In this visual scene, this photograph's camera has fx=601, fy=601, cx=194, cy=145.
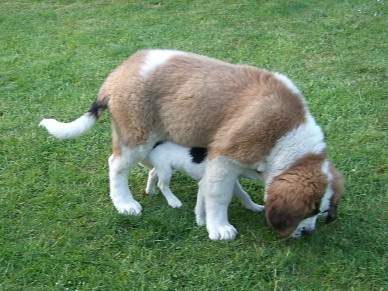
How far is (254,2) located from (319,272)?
810 centimetres

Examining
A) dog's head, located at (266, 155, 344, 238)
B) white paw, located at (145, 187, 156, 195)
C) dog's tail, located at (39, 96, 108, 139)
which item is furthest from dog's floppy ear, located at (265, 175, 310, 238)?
dog's tail, located at (39, 96, 108, 139)

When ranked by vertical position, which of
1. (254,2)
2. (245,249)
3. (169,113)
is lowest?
(254,2)

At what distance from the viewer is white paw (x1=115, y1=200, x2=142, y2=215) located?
4871mm

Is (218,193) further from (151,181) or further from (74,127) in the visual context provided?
(74,127)

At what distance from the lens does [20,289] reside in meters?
4.02

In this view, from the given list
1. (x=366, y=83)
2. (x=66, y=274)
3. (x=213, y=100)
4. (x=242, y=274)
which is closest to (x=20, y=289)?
(x=66, y=274)

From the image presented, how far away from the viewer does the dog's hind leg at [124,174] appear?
4.68 m

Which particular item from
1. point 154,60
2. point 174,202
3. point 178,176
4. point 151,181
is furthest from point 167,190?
point 154,60

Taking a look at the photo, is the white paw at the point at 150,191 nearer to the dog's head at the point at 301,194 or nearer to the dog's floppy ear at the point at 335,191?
the dog's head at the point at 301,194

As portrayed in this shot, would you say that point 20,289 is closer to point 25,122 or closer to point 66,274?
point 66,274

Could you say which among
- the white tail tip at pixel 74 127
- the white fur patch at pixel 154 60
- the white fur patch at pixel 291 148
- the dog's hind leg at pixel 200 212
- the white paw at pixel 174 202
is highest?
the white fur patch at pixel 154 60

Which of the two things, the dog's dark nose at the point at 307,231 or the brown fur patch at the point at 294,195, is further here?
the dog's dark nose at the point at 307,231

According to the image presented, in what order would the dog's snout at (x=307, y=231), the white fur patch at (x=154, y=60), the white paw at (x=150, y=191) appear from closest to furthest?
the dog's snout at (x=307, y=231), the white fur patch at (x=154, y=60), the white paw at (x=150, y=191)

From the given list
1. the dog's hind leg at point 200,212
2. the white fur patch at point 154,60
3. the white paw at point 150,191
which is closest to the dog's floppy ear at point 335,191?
the dog's hind leg at point 200,212
